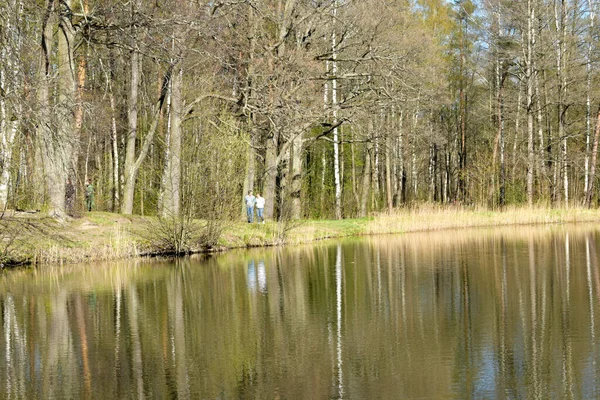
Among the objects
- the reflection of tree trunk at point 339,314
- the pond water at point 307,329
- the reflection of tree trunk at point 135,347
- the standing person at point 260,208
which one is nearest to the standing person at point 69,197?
the pond water at point 307,329

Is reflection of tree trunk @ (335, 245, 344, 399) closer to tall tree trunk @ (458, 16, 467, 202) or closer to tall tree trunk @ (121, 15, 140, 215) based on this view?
tall tree trunk @ (121, 15, 140, 215)

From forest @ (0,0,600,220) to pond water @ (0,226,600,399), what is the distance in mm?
3582

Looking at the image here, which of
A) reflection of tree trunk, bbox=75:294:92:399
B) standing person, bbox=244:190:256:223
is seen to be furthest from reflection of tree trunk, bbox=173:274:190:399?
standing person, bbox=244:190:256:223

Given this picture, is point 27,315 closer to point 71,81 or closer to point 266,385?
point 266,385

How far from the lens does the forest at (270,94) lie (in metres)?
21.4

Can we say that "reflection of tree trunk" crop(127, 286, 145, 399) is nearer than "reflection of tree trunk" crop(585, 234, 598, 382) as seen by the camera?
Yes

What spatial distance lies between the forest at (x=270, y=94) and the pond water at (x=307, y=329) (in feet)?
11.8

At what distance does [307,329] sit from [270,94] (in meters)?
17.4

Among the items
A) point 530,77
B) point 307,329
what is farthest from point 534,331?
point 530,77

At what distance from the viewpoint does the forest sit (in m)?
21.4

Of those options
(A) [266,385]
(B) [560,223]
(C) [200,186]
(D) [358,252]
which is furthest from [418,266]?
(B) [560,223]

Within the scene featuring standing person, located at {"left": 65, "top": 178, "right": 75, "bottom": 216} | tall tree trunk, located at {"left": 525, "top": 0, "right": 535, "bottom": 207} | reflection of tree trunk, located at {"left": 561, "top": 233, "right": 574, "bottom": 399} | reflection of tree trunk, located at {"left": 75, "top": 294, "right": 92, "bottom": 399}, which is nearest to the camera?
reflection of tree trunk, located at {"left": 561, "top": 233, "right": 574, "bottom": 399}

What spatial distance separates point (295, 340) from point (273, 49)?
2029cm

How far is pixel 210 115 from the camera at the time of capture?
29453 mm
